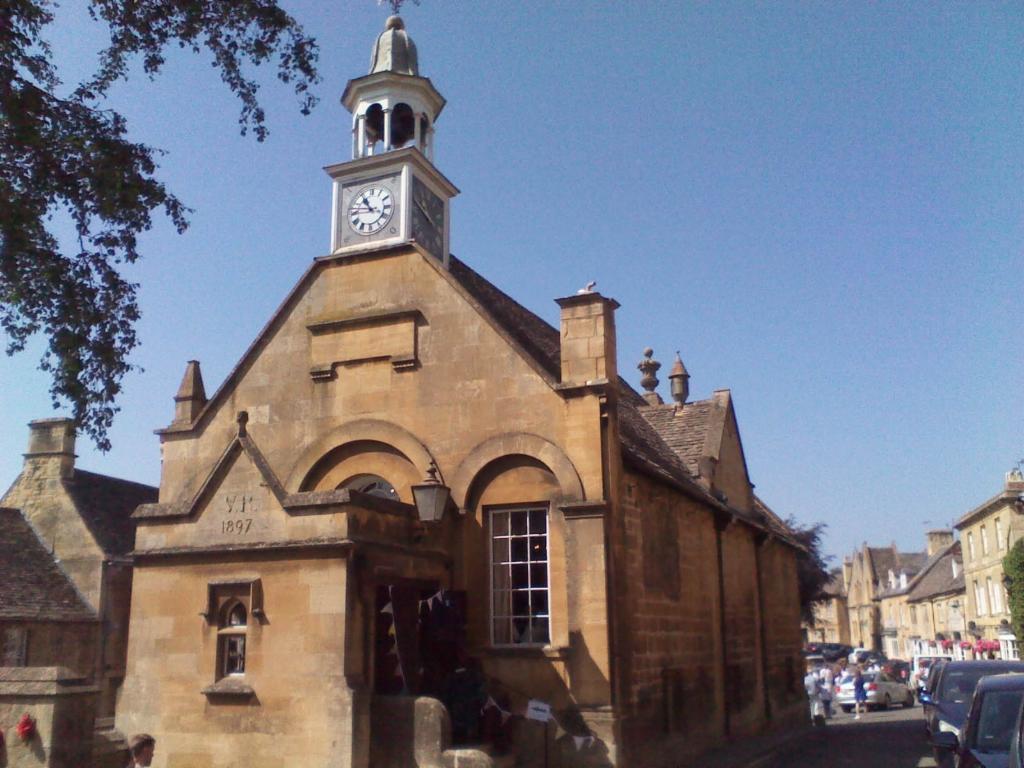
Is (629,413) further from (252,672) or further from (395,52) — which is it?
(252,672)

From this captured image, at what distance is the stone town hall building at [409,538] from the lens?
1250 cm

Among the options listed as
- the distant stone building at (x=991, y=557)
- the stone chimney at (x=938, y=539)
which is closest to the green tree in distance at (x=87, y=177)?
the distant stone building at (x=991, y=557)

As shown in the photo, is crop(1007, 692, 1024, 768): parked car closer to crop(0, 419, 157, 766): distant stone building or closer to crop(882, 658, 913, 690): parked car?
crop(0, 419, 157, 766): distant stone building

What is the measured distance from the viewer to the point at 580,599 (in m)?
14.0

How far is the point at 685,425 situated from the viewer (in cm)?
2394

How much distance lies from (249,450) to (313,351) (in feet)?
12.6

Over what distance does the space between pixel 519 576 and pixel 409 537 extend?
6.40 feet

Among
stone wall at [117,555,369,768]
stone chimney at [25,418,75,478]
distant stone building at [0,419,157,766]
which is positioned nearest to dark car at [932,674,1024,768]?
stone wall at [117,555,369,768]

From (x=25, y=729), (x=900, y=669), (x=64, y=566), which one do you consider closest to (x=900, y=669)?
(x=900, y=669)

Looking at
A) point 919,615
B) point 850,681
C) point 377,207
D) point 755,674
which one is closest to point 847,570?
point 919,615

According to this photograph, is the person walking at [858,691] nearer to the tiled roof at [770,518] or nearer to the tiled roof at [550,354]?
the tiled roof at [770,518]

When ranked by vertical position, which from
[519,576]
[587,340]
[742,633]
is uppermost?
[587,340]

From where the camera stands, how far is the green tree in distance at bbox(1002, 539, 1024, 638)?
1505 inches

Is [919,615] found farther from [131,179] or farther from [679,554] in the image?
[131,179]
